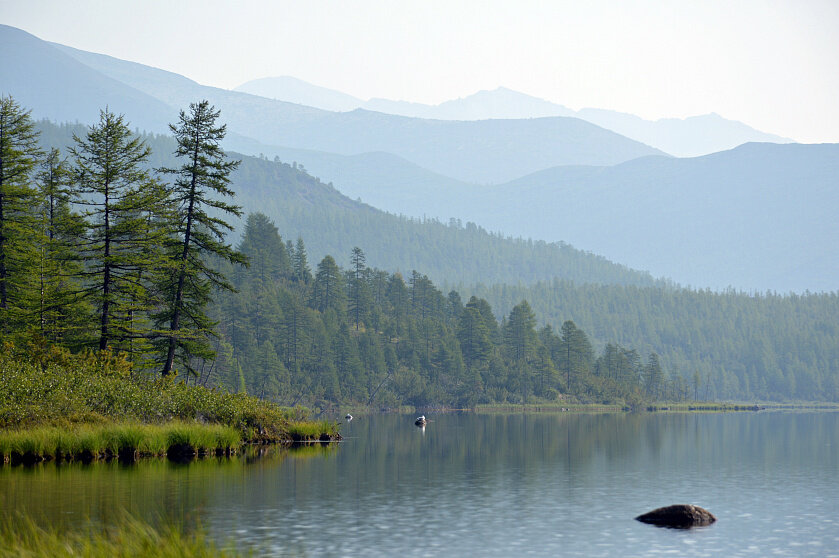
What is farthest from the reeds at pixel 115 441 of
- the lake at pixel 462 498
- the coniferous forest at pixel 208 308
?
the coniferous forest at pixel 208 308

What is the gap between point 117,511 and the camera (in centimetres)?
3403

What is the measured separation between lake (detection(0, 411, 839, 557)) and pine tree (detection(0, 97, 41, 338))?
24.5m

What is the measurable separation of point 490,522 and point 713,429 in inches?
3075

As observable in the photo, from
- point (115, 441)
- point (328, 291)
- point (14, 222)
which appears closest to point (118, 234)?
point (14, 222)

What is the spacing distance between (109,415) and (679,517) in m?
32.7

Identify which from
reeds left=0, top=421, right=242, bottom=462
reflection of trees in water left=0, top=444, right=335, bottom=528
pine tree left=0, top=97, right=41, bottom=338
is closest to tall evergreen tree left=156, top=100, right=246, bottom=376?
reeds left=0, top=421, right=242, bottom=462

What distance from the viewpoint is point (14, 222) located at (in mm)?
71125

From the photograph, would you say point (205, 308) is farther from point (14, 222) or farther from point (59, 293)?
point (59, 293)

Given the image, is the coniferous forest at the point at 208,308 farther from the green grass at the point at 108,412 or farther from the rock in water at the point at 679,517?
the rock in water at the point at 679,517

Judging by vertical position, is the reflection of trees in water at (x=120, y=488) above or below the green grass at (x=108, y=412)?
below

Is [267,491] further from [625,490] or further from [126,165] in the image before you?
[126,165]

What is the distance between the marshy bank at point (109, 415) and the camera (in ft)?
164

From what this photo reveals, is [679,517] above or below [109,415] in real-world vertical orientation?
below

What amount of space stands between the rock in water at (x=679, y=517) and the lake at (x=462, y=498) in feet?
2.69
